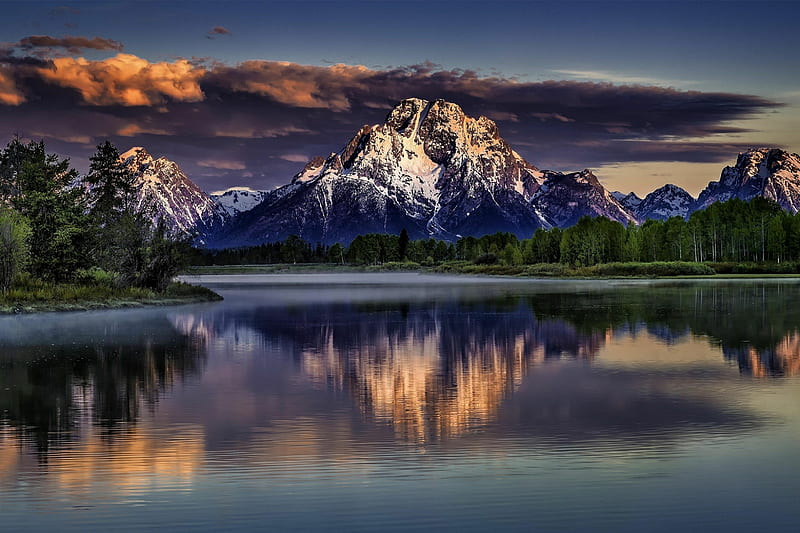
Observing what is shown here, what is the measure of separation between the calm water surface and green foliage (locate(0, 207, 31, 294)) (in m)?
21.1

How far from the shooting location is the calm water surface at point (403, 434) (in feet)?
40.0

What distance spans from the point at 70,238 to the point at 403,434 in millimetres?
53955

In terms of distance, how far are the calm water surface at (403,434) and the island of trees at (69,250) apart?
22.2 m

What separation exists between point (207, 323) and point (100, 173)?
55528mm

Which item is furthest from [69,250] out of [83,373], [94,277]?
[83,373]

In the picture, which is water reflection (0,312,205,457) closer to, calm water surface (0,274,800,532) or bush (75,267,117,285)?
calm water surface (0,274,800,532)

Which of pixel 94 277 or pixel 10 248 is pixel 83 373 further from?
pixel 94 277

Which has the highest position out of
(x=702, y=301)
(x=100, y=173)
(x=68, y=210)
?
(x=100, y=173)

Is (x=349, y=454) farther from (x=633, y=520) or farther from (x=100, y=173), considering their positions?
(x=100, y=173)

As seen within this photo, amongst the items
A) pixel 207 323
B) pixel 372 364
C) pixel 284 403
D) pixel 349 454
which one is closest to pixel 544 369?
pixel 372 364

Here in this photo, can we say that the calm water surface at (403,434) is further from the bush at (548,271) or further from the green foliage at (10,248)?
the bush at (548,271)

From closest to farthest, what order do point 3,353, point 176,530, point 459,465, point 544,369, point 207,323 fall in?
1. point 176,530
2. point 459,465
3. point 544,369
4. point 3,353
5. point 207,323

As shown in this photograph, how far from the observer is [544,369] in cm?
2769

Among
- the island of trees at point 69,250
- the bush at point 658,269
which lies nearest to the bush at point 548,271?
the bush at point 658,269
